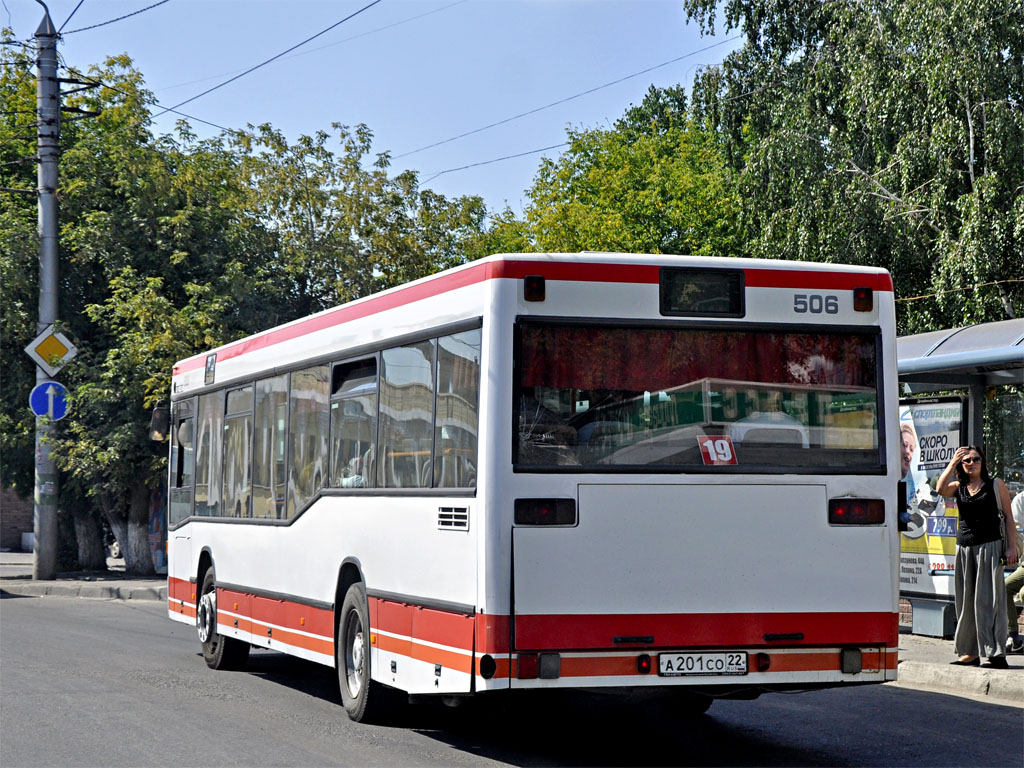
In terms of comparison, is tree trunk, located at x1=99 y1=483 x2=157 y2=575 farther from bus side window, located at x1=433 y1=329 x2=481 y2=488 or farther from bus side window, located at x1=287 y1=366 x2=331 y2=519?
bus side window, located at x1=433 y1=329 x2=481 y2=488

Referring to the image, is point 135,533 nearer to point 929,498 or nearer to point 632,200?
point 929,498

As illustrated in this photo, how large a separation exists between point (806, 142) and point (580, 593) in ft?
69.8

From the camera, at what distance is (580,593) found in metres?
7.65

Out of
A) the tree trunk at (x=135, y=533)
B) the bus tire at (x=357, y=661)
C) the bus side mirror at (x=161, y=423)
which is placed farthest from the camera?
the tree trunk at (x=135, y=533)

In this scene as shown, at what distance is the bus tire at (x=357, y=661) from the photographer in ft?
31.0

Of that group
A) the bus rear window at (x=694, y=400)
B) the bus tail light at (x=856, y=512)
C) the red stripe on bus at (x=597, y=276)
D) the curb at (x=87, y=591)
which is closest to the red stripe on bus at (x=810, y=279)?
the red stripe on bus at (x=597, y=276)

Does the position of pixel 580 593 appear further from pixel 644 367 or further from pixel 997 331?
pixel 997 331

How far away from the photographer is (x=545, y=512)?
762cm

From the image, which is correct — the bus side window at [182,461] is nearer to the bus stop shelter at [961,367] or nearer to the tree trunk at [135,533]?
the bus stop shelter at [961,367]

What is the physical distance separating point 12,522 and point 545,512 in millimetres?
39444

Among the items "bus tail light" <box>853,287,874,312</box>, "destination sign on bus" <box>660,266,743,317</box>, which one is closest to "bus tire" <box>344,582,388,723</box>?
"destination sign on bus" <box>660,266,743,317</box>

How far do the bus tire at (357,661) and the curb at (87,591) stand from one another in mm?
13264

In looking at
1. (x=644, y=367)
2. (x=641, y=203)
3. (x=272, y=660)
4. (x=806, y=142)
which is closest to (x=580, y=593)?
(x=644, y=367)

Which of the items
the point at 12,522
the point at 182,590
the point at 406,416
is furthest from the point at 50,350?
the point at 12,522
